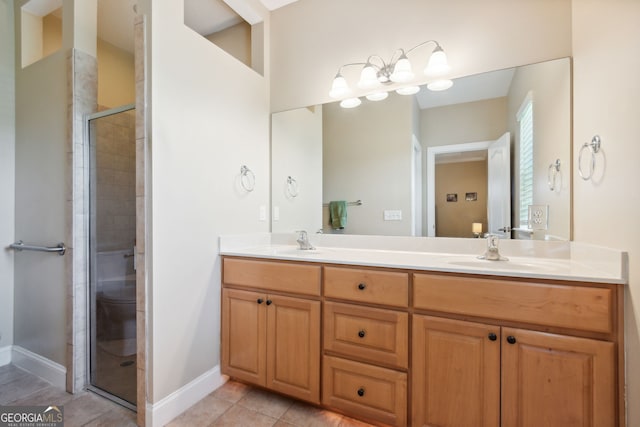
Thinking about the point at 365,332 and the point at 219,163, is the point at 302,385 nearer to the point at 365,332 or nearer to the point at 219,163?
the point at 365,332

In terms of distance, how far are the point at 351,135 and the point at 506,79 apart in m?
0.98

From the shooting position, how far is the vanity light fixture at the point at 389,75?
5.63 ft

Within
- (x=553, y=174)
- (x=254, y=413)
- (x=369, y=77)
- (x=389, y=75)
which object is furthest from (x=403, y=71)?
(x=254, y=413)

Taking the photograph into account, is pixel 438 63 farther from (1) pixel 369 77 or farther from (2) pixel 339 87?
(2) pixel 339 87

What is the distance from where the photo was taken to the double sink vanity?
107 centimetres

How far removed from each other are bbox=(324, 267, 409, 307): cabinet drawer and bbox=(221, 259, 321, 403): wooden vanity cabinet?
0.31 ft

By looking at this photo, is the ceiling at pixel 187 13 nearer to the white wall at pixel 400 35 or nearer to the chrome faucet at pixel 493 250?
the white wall at pixel 400 35

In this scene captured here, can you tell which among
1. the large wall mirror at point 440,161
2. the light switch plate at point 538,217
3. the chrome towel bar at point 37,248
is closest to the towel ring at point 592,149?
the large wall mirror at point 440,161

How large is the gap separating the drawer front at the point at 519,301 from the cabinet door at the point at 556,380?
0.06 meters

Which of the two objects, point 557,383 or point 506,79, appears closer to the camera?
point 557,383

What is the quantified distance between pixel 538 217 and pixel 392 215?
2.61 feet

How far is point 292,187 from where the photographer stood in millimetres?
2311

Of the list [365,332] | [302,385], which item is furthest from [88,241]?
[365,332]

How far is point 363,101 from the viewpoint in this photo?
2.04 m
